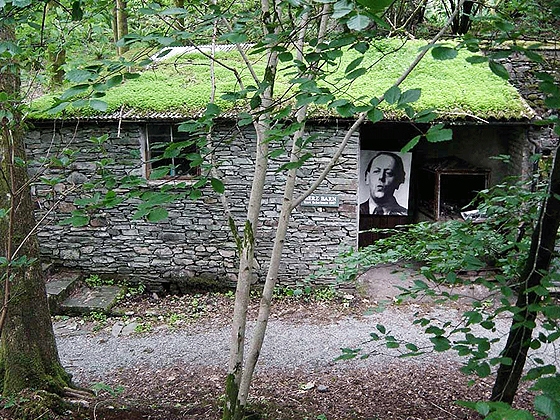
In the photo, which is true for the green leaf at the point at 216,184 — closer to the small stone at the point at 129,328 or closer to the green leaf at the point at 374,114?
the green leaf at the point at 374,114

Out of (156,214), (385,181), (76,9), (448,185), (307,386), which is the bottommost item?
(307,386)

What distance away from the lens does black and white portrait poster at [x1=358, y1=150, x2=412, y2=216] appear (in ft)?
26.2

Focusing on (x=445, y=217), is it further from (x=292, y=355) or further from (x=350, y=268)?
(x=350, y=268)

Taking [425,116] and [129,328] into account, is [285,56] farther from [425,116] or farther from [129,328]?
[129,328]

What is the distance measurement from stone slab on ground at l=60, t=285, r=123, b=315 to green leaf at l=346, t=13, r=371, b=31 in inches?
256

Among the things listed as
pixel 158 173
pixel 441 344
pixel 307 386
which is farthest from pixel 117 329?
pixel 158 173

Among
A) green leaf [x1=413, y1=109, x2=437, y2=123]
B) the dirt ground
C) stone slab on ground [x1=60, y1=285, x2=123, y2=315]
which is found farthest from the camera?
stone slab on ground [x1=60, y1=285, x2=123, y2=315]

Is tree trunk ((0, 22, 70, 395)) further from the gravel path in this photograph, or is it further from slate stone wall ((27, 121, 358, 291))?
slate stone wall ((27, 121, 358, 291))

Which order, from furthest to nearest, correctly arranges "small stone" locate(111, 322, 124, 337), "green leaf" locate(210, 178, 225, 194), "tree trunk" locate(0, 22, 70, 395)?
"small stone" locate(111, 322, 124, 337) → "tree trunk" locate(0, 22, 70, 395) → "green leaf" locate(210, 178, 225, 194)

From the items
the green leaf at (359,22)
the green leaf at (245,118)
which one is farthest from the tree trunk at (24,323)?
the green leaf at (359,22)

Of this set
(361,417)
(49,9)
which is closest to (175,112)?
(49,9)

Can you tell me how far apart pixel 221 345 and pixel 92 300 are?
7.38 ft

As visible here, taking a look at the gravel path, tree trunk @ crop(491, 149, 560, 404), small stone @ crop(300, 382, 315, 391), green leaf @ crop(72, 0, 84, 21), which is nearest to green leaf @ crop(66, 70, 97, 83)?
green leaf @ crop(72, 0, 84, 21)

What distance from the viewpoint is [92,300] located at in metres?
6.98
